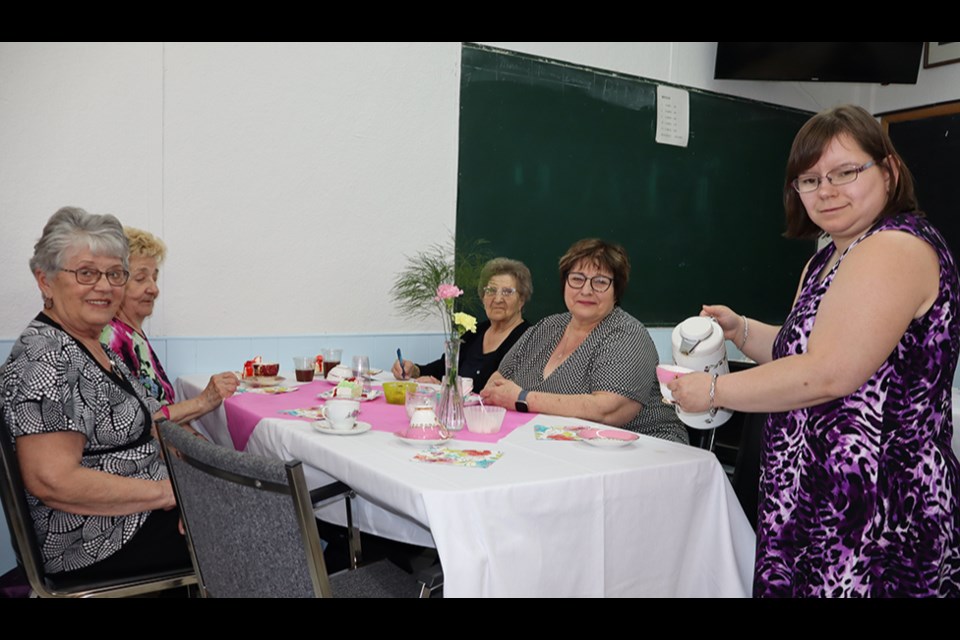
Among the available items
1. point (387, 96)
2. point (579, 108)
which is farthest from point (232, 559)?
point (579, 108)

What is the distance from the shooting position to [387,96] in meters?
3.71

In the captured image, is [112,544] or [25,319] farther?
[25,319]

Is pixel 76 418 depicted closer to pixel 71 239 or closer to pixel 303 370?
pixel 71 239

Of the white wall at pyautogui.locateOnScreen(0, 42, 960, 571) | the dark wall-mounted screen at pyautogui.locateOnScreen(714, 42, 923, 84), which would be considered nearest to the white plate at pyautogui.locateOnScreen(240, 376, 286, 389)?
the white wall at pyautogui.locateOnScreen(0, 42, 960, 571)

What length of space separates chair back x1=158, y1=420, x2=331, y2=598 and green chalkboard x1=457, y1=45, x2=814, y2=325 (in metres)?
2.68

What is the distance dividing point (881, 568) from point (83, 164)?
9.78ft

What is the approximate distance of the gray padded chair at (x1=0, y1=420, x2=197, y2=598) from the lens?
168 centimetres

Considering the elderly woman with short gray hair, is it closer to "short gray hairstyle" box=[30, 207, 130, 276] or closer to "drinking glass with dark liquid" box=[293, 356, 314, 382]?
"short gray hairstyle" box=[30, 207, 130, 276]

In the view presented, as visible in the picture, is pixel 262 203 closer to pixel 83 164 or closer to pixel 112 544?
pixel 83 164

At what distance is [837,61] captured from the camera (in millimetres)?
4492

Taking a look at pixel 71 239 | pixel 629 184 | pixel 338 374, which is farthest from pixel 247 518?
pixel 629 184

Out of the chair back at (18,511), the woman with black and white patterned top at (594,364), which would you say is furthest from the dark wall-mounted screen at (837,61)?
the chair back at (18,511)

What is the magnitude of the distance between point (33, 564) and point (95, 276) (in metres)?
0.67

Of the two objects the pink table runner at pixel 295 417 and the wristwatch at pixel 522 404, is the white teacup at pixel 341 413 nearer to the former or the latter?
the pink table runner at pixel 295 417
